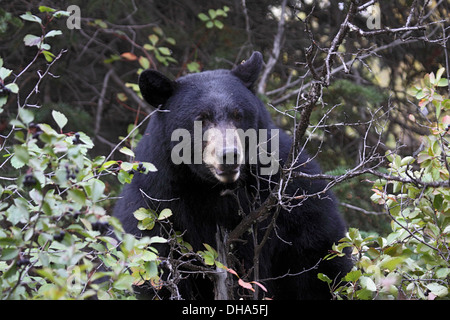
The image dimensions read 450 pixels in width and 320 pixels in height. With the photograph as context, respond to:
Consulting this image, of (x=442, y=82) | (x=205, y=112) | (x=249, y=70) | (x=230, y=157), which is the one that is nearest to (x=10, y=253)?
(x=230, y=157)

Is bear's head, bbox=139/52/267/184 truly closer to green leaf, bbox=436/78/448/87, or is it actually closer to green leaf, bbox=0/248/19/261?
green leaf, bbox=436/78/448/87

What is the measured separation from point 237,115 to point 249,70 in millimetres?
424

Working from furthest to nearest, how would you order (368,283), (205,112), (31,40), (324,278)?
(205,112)
(324,278)
(31,40)
(368,283)

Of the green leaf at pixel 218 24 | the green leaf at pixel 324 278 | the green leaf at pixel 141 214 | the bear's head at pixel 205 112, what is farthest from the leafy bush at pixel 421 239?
the green leaf at pixel 218 24

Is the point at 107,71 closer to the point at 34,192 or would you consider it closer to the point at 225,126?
the point at 225,126

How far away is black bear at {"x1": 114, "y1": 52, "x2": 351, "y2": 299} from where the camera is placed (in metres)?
3.66

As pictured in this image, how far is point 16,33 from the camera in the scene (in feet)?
18.0

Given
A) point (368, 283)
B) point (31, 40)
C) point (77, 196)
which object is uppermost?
point (31, 40)

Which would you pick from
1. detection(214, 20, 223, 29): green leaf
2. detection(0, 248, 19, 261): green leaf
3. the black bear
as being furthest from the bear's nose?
detection(214, 20, 223, 29): green leaf

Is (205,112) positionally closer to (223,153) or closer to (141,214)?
(223,153)

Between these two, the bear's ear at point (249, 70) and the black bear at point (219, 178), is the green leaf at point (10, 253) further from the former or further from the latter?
the bear's ear at point (249, 70)

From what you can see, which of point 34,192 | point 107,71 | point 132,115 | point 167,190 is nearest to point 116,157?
point 132,115

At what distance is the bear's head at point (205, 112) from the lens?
3580 millimetres

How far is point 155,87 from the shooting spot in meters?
3.80
